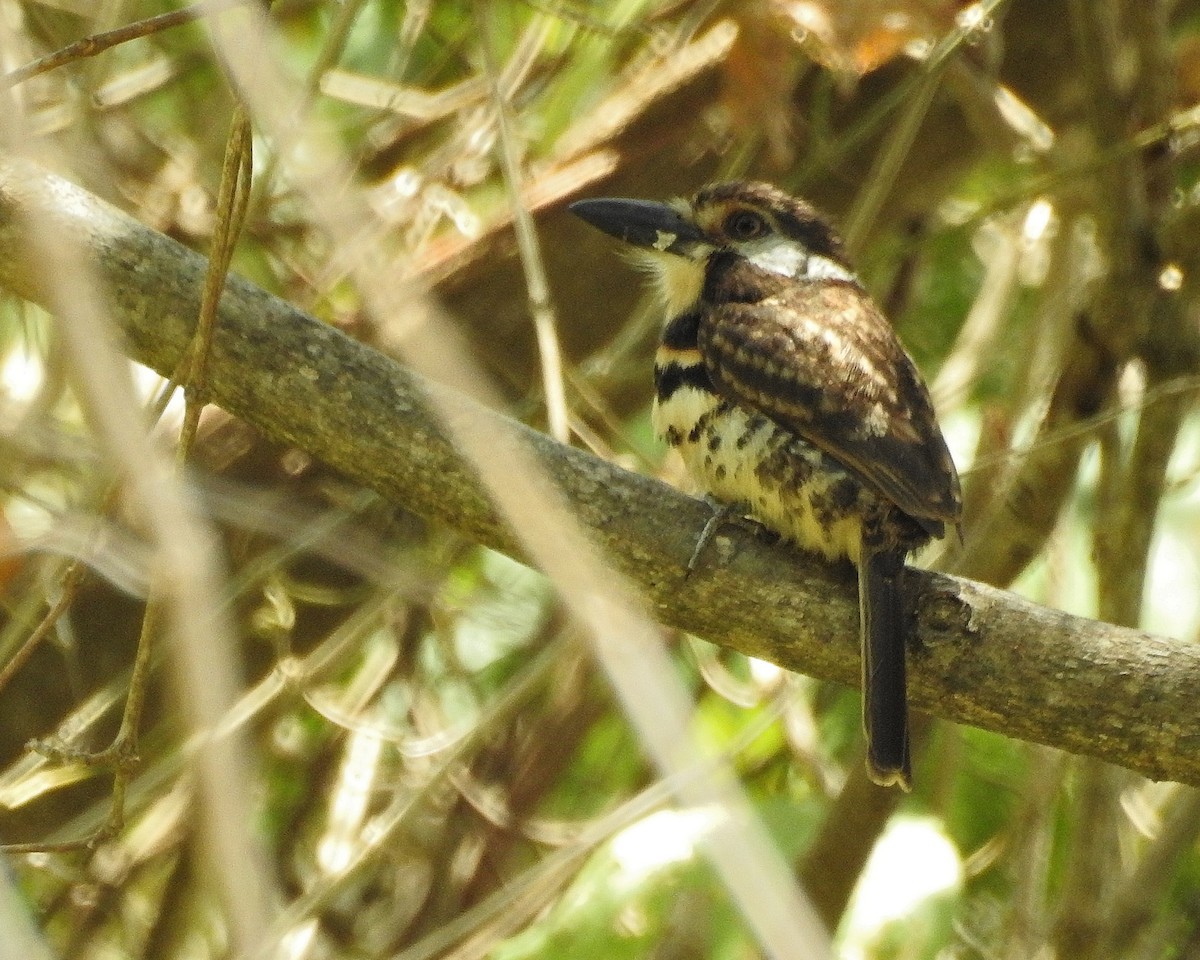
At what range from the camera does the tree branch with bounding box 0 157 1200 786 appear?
1.74m

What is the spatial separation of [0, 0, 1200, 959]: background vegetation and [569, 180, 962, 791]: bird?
19 cm

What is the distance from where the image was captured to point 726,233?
2.48 metres

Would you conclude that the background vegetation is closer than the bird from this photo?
No

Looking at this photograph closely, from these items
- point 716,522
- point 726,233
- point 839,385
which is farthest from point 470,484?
point 726,233

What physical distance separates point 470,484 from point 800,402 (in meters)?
0.57

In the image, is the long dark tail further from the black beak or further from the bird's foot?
the black beak

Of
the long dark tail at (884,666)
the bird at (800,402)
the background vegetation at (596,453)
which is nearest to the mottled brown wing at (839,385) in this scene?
the bird at (800,402)

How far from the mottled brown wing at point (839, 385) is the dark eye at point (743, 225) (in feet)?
0.59

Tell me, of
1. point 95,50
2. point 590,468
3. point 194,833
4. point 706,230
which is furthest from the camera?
point 194,833

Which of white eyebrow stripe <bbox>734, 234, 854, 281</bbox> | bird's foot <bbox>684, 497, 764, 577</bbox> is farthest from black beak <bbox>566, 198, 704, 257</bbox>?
bird's foot <bbox>684, 497, 764, 577</bbox>

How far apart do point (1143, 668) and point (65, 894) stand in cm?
179

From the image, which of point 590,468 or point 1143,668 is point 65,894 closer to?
point 590,468

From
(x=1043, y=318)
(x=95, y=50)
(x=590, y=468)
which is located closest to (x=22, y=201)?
(x=95, y=50)

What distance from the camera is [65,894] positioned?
2.63 metres
